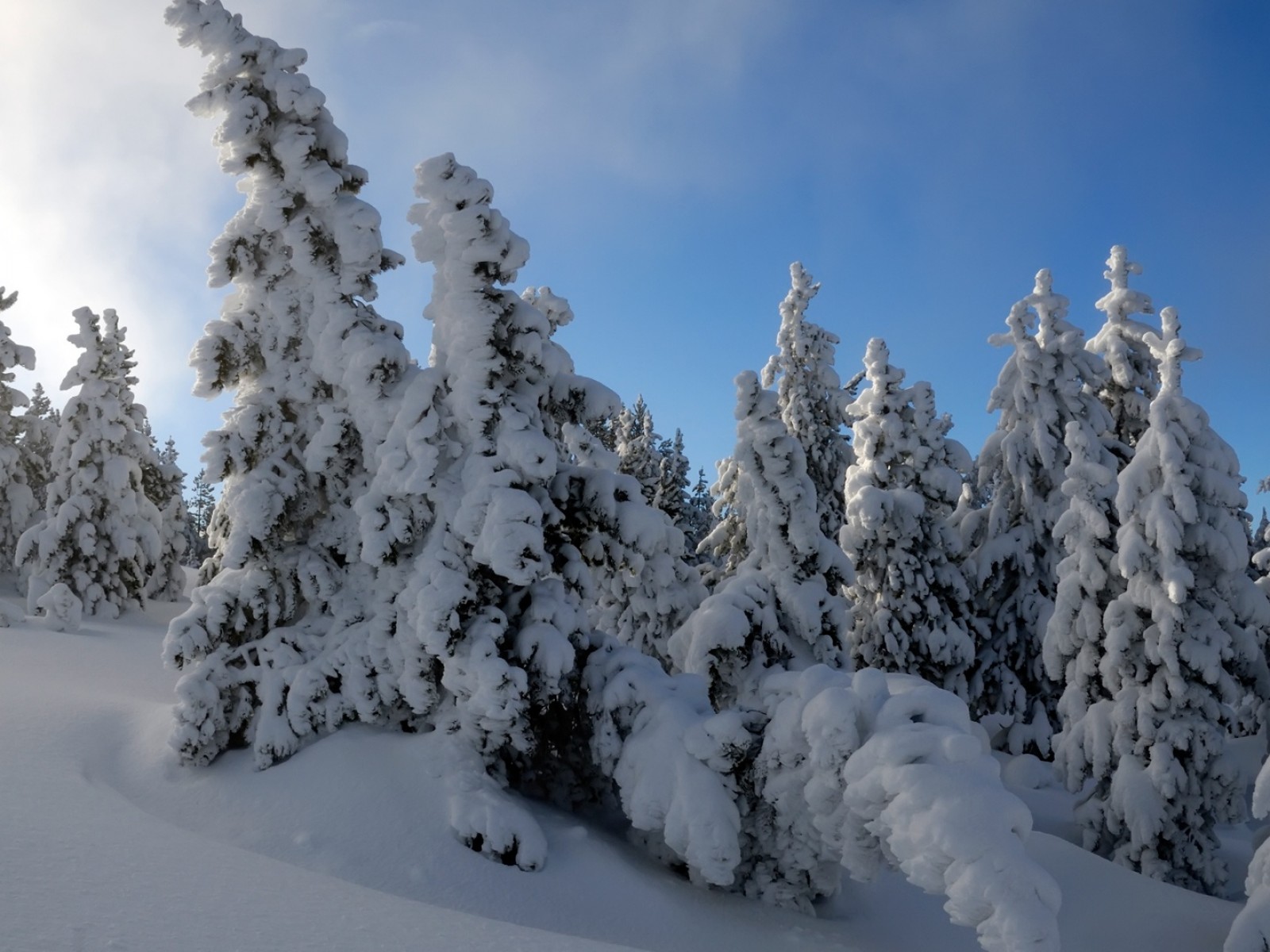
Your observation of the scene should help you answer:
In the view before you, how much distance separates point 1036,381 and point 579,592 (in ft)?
54.5

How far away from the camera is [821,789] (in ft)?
25.2

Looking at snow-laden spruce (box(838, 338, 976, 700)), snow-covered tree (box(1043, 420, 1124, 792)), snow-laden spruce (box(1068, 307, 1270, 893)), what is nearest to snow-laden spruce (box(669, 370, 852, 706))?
snow-covered tree (box(1043, 420, 1124, 792))

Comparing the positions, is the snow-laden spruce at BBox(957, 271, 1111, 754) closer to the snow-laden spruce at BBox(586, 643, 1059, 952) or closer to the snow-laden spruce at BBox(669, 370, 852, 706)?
the snow-laden spruce at BBox(669, 370, 852, 706)

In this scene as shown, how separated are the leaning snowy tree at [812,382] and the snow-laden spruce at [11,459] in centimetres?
2474

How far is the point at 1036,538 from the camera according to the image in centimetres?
2270

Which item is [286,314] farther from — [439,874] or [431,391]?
[439,874]

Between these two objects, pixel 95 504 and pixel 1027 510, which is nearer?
pixel 1027 510

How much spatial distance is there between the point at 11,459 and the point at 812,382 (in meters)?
27.2

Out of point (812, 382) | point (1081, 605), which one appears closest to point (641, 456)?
point (812, 382)

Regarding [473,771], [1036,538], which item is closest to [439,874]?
[473,771]

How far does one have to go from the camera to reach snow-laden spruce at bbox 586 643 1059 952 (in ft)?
19.7

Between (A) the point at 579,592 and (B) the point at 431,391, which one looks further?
(A) the point at 579,592

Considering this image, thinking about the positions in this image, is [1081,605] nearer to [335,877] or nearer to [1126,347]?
[1126,347]

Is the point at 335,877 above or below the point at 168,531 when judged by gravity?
below
